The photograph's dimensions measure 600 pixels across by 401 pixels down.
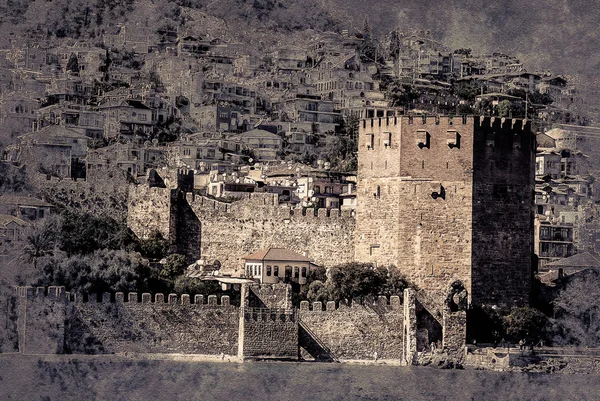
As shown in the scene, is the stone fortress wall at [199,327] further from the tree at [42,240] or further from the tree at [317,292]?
the tree at [42,240]

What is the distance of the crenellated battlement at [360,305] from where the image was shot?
5281cm

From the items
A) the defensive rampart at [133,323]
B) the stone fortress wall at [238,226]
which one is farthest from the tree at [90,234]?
the defensive rampart at [133,323]

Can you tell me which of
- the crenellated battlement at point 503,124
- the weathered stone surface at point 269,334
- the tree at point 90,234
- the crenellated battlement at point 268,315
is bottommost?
the weathered stone surface at point 269,334

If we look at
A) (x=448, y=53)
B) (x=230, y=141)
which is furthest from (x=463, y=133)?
(x=448, y=53)

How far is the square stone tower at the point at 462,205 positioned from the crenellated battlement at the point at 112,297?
223 inches

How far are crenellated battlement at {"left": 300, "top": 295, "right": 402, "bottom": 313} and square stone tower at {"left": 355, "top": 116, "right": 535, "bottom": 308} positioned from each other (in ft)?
5.41

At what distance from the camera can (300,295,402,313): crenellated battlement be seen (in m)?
52.8

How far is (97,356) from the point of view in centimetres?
5159

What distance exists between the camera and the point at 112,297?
52.4 metres

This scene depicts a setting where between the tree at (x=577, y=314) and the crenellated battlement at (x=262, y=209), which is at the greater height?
the crenellated battlement at (x=262, y=209)

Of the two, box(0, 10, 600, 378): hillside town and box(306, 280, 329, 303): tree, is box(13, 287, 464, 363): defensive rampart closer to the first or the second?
box(0, 10, 600, 378): hillside town

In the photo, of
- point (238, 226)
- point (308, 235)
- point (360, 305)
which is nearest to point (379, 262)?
point (360, 305)

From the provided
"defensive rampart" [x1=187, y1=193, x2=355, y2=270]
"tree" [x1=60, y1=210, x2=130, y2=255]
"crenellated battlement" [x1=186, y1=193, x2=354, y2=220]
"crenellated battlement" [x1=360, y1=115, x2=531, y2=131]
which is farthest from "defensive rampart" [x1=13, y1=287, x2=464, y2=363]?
"crenellated battlement" [x1=186, y1=193, x2=354, y2=220]

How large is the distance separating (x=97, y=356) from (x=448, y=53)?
64.0 metres
